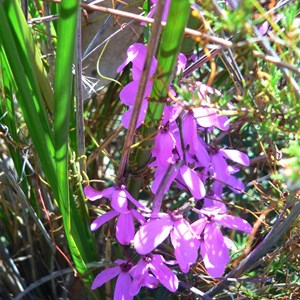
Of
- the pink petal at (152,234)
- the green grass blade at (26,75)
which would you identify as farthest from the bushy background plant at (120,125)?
the pink petal at (152,234)

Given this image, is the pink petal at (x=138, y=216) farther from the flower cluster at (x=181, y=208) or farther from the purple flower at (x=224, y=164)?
the purple flower at (x=224, y=164)

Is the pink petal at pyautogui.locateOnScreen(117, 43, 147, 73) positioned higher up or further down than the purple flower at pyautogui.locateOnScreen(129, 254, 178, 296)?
higher up

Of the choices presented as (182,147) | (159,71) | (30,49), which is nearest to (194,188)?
(182,147)

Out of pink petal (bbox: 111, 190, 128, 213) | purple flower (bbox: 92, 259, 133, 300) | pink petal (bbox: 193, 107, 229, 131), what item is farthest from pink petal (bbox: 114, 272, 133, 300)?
pink petal (bbox: 193, 107, 229, 131)

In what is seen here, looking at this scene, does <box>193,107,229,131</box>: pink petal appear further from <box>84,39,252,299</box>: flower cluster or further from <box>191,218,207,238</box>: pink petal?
<box>191,218,207,238</box>: pink petal

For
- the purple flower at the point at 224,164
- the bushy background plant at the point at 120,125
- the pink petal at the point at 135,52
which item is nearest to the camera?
the bushy background plant at the point at 120,125
